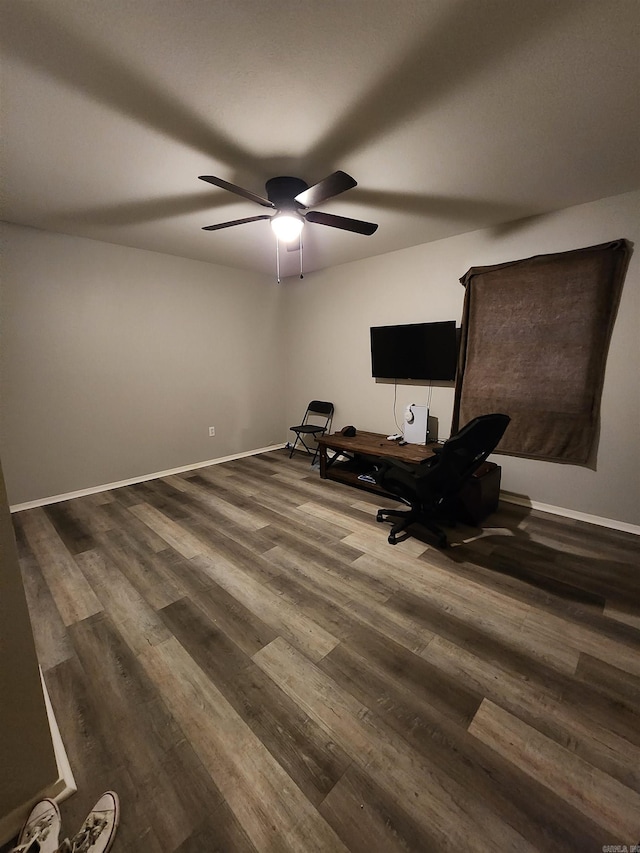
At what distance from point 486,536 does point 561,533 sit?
600 millimetres

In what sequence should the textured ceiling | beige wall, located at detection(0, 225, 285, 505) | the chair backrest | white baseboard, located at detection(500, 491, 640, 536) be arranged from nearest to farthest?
1. the textured ceiling
2. the chair backrest
3. white baseboard, located at detection(500, 491, 640, 536)
4. beige wall, located at detection(0, 225, 285, 505)

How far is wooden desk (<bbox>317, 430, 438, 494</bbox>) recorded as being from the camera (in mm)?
3143

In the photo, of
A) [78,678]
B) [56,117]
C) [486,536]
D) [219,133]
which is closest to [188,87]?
[219,133]

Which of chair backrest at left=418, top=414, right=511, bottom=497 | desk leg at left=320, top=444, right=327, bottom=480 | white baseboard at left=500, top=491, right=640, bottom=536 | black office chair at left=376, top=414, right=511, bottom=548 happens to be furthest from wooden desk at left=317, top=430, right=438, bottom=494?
white baseboard at left=500, top=491, right=640, bottom=536

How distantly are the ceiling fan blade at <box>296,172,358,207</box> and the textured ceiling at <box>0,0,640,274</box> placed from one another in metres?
0.24

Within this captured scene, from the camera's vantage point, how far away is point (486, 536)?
256cm

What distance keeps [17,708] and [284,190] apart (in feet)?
9.01

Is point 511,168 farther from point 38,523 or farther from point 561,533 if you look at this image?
point 38,523

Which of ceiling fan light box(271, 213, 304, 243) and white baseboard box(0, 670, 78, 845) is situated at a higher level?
ceiling fan light box(271, 213, 304, 243)

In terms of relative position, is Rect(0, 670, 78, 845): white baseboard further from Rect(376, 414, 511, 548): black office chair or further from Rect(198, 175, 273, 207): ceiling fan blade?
Rect(198, 175, 273, 207): ceiling fan blade

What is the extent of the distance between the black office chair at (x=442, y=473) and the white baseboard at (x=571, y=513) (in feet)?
3.10

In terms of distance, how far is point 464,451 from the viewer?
213 cm

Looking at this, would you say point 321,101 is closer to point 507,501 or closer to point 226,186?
point 226,186

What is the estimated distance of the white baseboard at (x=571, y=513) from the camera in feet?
8.48
